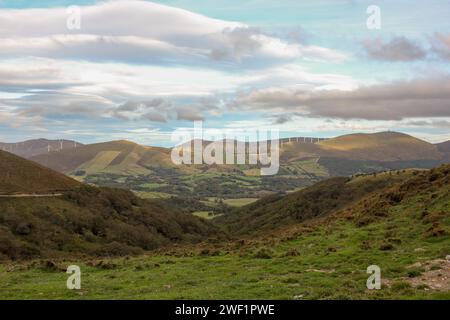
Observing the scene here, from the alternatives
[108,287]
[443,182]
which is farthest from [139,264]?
[443,182]

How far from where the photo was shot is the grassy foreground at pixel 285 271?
19375 mm

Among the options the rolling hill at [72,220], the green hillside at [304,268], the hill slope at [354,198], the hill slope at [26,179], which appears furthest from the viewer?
the hill slope at [26,179]

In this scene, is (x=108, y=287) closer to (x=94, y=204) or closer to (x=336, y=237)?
(x=336, y=237)

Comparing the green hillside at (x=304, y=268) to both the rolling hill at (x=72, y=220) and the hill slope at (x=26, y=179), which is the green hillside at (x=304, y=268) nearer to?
the rolling hill at (x=72, y=220)

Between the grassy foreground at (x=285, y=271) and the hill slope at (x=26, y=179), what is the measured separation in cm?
7325

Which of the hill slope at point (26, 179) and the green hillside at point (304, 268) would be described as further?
the hill slope at point (26, 179)

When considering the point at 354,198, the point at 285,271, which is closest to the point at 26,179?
the point at 354,198

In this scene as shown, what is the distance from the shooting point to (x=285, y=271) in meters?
24.4

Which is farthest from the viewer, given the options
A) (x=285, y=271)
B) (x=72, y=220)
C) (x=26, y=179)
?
(x=26, y=179)

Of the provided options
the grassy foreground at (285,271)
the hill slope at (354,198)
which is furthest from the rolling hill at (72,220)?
the grassy foreground at (285,271)

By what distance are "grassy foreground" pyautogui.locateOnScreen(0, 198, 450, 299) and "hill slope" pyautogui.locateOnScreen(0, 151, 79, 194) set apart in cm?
7325

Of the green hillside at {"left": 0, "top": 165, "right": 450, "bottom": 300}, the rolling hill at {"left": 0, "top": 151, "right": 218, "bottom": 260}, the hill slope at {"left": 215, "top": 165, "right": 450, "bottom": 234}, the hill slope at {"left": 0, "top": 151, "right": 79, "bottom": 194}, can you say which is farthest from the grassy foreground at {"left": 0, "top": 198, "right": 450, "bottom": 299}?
the hill slope at {"left": 0, "top": 151, "right": 79, "bottom": 194}

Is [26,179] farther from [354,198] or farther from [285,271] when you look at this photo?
[285,271]

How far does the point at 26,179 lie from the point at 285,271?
335 feet
